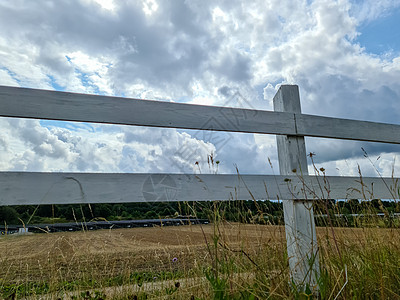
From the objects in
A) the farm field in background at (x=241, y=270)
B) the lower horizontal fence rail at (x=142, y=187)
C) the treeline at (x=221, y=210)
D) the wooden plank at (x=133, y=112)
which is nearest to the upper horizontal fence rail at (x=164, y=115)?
the wooden plank at (x=133, y=112)

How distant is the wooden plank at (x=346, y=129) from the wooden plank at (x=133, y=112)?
0.15 meters

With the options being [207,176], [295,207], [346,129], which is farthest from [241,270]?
[346,129]

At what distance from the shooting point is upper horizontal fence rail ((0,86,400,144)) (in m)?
1.75

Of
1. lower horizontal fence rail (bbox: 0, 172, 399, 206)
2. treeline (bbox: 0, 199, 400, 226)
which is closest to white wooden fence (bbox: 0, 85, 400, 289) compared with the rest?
lower horizontal fence rail (bbox: 0, 172, 399, 206)

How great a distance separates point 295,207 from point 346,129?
Result: 3.14 feet

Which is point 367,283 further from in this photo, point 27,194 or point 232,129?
point 27,194

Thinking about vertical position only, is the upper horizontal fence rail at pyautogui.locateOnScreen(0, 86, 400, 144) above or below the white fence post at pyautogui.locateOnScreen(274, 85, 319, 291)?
above

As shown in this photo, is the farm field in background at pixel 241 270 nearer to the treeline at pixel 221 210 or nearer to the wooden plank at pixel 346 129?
the treeline at pixel 221 210

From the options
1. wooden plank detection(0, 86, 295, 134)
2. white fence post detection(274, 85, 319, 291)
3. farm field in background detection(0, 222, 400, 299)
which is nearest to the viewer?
farm field in background detection(0, 222, 400, 299)

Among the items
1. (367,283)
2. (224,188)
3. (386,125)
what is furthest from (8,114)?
(386,125)

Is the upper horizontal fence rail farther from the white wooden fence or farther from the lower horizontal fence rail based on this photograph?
the lower horizontal fence rail

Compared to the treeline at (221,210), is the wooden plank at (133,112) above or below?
above

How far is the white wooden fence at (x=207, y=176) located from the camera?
1.68m

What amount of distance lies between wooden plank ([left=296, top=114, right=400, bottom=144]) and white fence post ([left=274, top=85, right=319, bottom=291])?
0.35ft
